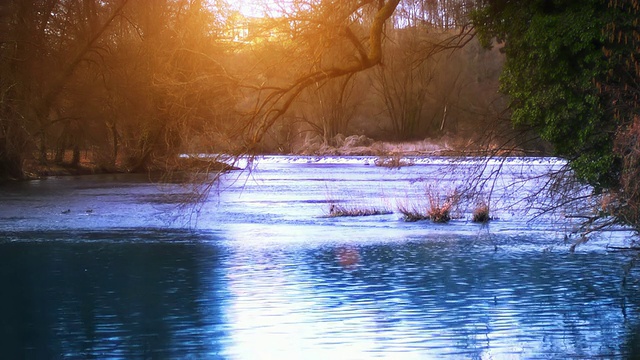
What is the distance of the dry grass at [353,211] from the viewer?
2483 cm

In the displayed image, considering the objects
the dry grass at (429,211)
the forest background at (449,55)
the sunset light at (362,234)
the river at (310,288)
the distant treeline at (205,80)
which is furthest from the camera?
the dry grass at (429,211)

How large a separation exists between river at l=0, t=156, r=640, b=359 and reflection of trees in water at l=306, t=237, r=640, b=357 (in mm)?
32

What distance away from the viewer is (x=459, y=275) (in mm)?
14609

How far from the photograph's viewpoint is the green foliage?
1295 centimetres

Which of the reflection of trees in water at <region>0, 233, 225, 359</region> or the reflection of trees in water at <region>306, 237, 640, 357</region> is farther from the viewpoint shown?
the reflection of trees in water at <region>306, 237, 640, 357</region>

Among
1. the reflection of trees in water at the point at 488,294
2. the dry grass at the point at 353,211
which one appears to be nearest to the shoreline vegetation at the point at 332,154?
the reflection of trees in water at the point at 488,294

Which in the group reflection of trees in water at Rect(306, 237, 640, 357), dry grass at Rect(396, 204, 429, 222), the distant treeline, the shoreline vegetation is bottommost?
reflection of trees in water at Rect(306, 237, 640, 357)

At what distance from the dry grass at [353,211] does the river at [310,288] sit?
0.64 metres

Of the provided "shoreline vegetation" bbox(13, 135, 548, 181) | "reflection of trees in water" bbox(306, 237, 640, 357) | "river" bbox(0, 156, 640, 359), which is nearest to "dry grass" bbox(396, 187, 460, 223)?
"river" bbox(0, 156, 640, 359)

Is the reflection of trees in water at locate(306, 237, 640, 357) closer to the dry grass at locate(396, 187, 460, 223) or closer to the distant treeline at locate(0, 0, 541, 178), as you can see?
the distant treeline at locate(0, 0, 541, 178)

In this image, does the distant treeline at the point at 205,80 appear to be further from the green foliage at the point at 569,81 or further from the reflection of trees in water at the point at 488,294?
the reflection of trees in water at the point at 488,294

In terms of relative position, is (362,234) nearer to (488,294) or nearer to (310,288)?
(310,288)

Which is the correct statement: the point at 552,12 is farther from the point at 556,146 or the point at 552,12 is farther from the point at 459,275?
the point at 459,275

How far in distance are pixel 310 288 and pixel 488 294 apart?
2.57 m
